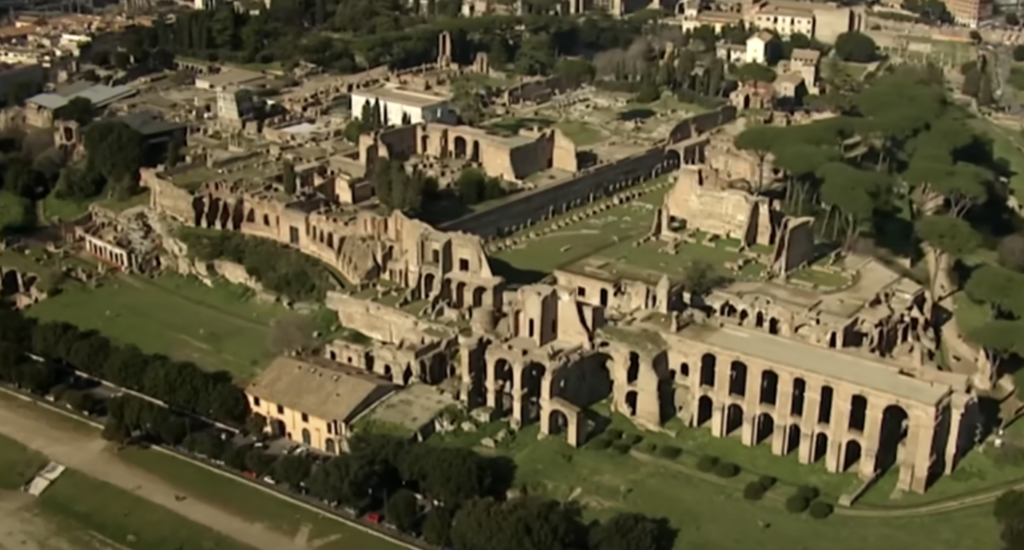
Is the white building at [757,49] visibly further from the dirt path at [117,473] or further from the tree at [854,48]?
the dirt path at [117,473]

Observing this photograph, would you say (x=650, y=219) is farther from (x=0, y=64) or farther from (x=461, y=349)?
(x=0, y=64)

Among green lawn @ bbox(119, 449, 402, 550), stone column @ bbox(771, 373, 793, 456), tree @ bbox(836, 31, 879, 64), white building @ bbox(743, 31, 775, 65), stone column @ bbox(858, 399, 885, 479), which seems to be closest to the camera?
green lawn @ bbox(119, 449, 402, 550)

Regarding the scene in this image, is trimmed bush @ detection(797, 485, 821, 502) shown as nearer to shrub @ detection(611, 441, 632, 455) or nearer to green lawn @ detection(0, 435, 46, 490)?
shrub @ detection(611, 441, 632, 455)

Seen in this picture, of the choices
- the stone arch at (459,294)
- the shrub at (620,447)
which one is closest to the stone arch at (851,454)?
the shrub at (620,447)

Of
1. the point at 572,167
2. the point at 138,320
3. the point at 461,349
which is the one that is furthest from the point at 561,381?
the point at 572,167

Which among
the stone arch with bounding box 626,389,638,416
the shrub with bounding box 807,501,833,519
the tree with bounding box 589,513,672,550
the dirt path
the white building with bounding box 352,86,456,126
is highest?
the white building with bounding box 352,86,456,126

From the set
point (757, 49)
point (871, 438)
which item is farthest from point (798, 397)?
point (757, 49)

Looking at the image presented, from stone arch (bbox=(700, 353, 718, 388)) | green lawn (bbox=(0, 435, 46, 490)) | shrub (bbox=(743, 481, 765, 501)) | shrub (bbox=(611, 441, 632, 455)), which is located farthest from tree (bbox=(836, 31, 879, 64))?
green lawn (bbox=(0, 435, 46, 490))
